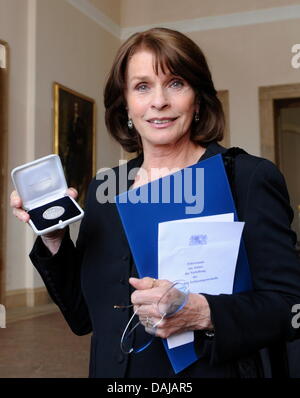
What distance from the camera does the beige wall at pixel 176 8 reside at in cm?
1140

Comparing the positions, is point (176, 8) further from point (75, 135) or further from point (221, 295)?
point (221, 295)

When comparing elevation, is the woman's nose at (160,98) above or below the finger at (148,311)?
above

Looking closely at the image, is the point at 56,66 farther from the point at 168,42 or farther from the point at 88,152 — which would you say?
the point at 168,42

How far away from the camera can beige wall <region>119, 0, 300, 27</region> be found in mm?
11398

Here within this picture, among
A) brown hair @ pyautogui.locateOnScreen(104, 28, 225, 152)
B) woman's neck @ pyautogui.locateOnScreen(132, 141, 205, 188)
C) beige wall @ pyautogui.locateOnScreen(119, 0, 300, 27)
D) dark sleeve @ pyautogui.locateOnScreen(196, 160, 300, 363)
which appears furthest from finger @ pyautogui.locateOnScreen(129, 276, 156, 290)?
beige wall @ pyautogui.locateOnScreen(119, 0, 300, 27)

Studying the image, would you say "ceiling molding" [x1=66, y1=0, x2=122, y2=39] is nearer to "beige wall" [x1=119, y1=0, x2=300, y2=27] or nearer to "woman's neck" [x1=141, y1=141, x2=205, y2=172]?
"beige wall" [x1=119, y1=0, x2=300, y2=27]

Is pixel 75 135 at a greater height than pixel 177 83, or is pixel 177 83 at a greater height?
pixel 75 135

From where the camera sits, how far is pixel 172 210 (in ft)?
4.80

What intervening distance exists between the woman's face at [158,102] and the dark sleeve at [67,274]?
0.42 m

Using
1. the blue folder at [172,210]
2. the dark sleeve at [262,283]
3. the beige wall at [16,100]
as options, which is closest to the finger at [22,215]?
the blue folder at [172,210]

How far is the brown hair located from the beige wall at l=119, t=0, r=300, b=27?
33.2ft

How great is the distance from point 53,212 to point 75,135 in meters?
8.34

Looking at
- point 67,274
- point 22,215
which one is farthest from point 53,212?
point 67,274

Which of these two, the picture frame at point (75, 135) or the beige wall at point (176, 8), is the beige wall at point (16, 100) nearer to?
the picture frame at point (75, 135)
